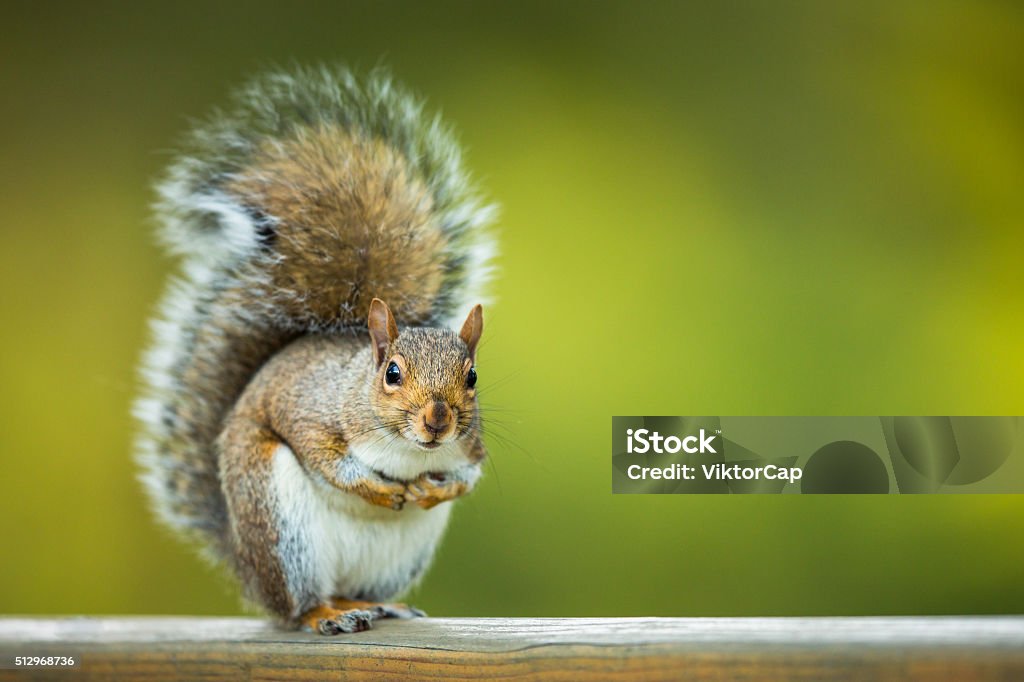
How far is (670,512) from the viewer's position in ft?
8.13

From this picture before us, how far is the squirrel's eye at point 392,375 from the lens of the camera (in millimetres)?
1259

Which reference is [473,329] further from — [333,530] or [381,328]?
[333,530]

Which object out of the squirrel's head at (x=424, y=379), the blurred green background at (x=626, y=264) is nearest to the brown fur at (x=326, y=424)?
the squirrel's head at (x=424, y=379)

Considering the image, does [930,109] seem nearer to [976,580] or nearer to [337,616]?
[976,580]

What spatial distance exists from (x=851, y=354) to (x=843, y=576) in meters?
0.52

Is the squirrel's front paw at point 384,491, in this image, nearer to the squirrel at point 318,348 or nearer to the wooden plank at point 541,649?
the squirrel at point 318,348

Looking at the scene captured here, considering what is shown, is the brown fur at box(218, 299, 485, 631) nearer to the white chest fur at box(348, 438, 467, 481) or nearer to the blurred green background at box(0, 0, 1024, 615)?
the white chest fur at box(348, 438, 467, 481)

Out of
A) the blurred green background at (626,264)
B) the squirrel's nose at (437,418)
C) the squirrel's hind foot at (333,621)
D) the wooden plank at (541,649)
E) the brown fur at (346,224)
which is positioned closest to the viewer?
the wooden plank at (541,649)

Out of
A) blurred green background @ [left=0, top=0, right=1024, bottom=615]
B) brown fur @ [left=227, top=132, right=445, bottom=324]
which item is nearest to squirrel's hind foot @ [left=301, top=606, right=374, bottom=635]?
brown fur @ [left=227, top=132, right=445, bottom=324]

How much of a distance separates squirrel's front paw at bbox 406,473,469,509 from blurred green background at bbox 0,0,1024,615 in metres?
1.04

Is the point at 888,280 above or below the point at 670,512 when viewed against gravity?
above

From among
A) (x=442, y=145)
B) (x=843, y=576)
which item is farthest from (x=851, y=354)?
(x=442, y=145)

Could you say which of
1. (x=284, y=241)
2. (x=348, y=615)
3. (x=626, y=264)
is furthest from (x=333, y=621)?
(x=626, y=264)

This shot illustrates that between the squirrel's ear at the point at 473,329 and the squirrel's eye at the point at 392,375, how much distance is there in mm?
87
